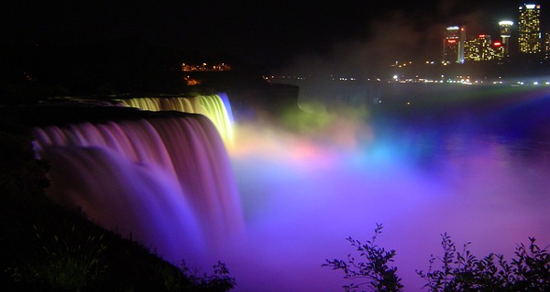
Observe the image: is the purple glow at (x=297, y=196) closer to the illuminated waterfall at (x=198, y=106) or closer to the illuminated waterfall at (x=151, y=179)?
the illuminated waterfall at (x=151, y=179)

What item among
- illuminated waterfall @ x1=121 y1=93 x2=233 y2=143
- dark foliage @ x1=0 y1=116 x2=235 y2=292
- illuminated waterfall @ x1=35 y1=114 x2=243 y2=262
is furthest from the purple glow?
dark foliage @ x1=0 y1=116 x2=235 y2=292

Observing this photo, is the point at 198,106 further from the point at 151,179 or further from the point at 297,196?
the point at 151,179

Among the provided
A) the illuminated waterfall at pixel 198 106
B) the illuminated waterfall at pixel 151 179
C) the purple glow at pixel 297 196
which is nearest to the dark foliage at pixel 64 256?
the illuminated waterfall at pixel 151 179

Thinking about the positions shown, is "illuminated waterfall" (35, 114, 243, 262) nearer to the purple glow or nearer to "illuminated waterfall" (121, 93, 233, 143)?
the purple glow

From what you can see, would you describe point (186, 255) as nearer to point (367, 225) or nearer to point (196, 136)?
point (196, 136)

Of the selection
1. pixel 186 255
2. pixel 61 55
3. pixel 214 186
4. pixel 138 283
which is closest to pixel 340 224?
pixel 214 186

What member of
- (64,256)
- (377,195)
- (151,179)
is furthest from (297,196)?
(64,256)
